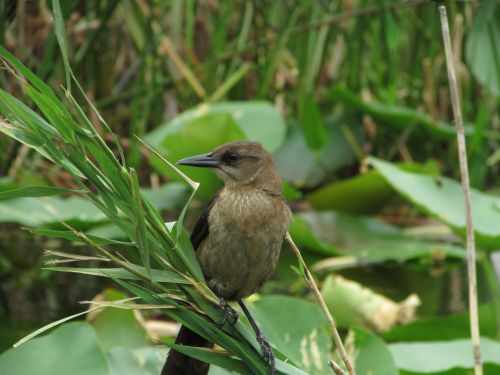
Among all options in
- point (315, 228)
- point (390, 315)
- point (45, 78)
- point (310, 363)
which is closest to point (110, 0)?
point (45, 78)

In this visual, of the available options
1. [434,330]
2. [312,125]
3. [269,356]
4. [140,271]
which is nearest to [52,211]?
[312,125]

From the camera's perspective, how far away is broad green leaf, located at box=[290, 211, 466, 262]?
176 inches

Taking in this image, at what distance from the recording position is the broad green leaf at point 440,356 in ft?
9.12

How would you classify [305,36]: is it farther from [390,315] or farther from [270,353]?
[270,353]

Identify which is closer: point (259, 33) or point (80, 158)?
point (80, 158)

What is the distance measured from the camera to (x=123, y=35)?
5.49 meters

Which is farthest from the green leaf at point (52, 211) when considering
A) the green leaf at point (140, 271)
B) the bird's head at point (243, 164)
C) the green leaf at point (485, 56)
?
the green leaf at point (140, 271)

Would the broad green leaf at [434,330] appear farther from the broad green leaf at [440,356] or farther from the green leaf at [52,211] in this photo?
the green leaf at [52,211]

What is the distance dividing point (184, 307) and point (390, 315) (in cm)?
213

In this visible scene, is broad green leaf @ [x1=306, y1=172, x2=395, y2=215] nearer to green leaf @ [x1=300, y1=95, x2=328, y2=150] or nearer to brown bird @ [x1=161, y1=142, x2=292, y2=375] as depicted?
green leaf @ [x1=300, y1=95, x2=328, y2=150]

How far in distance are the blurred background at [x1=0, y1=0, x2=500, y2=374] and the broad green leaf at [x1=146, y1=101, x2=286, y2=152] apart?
0.03 feet

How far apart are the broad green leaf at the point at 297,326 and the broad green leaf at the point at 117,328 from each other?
0.49 metres

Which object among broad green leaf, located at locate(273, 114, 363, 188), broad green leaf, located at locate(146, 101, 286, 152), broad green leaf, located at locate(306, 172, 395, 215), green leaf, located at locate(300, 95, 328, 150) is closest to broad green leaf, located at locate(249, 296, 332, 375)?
broad green leaf, located at locate(146, 101, 286, 152)

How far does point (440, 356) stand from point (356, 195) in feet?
6.53
